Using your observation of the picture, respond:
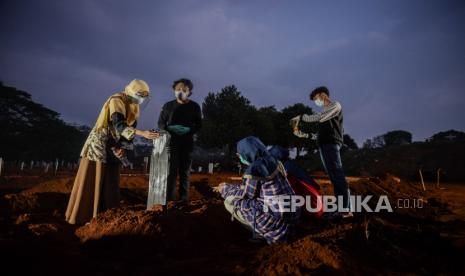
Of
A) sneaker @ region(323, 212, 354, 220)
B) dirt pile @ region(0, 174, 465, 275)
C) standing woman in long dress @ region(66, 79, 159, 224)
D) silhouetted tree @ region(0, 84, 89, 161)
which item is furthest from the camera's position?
silhouetted tree @ region(0, 84, 89, 161)

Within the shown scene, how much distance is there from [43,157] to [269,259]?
23.3m

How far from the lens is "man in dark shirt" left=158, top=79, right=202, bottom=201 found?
4.55 metres

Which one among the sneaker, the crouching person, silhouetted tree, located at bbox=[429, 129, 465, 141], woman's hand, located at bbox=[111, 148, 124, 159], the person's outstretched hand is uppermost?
silhouetted tree, located at bbox=[429, 129, 465, 141]

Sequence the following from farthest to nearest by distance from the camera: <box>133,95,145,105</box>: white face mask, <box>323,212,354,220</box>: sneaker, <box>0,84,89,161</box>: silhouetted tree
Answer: <box>0,84,89,161</box>: silhouetted tree, <box>323,212,354,220</box>: sneaker, <box>133,95,145,105</box>: white face mask

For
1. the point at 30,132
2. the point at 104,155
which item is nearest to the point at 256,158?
the point at 104,155

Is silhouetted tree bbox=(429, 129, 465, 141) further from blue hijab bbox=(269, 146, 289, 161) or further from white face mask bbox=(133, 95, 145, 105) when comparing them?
white face mask bbox=(133, 95, 145, 105)

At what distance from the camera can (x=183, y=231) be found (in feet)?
9.75

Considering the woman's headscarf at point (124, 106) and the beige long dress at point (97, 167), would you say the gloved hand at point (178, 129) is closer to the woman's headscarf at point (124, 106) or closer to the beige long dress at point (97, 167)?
the woman's headscarf at point (124, 106)

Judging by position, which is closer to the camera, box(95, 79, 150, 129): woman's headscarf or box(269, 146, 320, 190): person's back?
box(269, 146, 320, 190): person's back

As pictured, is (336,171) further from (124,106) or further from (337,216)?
(124,106)

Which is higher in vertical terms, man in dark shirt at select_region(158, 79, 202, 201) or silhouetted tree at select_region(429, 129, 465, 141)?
silhouetted tree at select_region(429, 129, 465, 141)

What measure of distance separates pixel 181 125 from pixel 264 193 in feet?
7.49

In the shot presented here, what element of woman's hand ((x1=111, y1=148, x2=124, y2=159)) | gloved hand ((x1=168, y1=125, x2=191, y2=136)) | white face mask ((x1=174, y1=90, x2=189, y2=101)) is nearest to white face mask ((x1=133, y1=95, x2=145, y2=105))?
woman's hand ((x1=111, y1=148, x2=124, y2=159))

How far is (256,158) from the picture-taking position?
9.22ft
